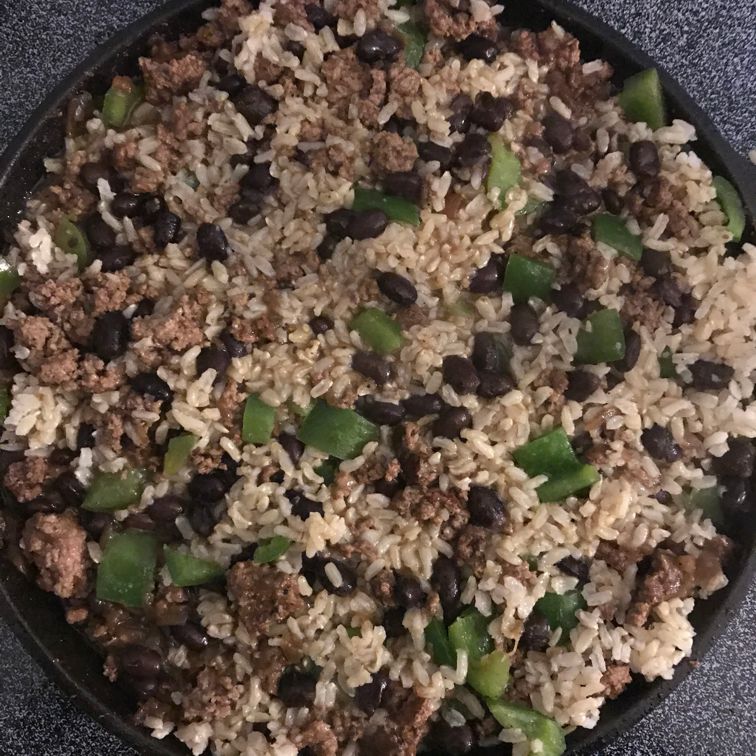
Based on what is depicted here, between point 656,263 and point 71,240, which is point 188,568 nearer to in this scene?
point 71,240

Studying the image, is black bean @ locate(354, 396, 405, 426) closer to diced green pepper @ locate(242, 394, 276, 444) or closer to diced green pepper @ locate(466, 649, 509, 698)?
diced green pepper @ locate(242, 394, 276, 444)

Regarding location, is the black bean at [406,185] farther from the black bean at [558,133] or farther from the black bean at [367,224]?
the black bean at [558,133]

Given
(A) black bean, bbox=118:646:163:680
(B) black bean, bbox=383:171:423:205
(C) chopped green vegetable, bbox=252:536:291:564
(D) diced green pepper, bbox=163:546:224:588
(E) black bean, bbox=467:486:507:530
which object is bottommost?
(A) black bean, bbox=118:646:163:680

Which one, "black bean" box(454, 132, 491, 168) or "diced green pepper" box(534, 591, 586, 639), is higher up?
"black bean" box(454, 132, 491, 168)

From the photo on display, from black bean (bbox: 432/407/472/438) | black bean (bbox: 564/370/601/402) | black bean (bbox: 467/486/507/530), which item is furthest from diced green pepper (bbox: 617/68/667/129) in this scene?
black bean (bbox: 467/486/507/530)

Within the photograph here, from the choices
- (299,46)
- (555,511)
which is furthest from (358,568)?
(299,46)

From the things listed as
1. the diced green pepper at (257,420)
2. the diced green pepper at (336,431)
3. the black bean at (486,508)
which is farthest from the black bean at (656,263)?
the diced green pepper at (257,420)

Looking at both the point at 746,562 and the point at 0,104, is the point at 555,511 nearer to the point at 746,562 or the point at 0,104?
the point at 746,562
